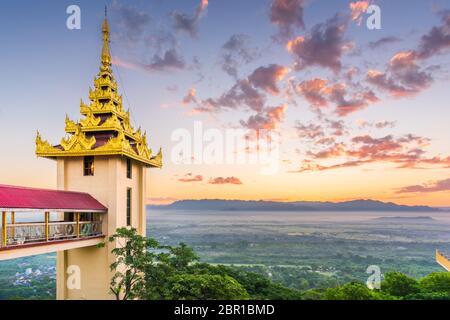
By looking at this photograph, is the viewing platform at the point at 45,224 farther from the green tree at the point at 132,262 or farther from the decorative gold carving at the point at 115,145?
the decorative gold carving at the point at 115,145

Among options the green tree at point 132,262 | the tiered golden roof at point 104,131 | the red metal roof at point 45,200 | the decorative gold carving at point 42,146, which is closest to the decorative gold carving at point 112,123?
the tiered golden roof at point 104,131

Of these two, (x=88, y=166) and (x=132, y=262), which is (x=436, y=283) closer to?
(x=132, y=262)

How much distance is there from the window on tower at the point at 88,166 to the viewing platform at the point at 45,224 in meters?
1.09

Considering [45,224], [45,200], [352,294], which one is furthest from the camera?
[352,294]

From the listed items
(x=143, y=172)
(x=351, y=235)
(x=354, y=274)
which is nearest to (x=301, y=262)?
(x=354, y=274)

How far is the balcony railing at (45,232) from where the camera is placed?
998 centimetres

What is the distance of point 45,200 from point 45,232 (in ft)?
3.04

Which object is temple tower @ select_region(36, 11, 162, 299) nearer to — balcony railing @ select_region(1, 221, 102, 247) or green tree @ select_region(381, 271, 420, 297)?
balcony railing @ select_region(1, 221, 102, 247)

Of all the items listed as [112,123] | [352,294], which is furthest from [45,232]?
[352,294]

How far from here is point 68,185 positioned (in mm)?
14562

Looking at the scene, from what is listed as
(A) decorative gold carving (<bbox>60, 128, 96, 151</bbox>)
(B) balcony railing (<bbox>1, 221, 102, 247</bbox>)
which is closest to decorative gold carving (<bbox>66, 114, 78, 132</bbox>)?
(A) decorative gold carving (<bbox>60, 128, 96, 151</bbox>)

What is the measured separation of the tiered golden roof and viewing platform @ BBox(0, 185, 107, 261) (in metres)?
1.96

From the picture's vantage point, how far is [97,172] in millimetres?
14312
